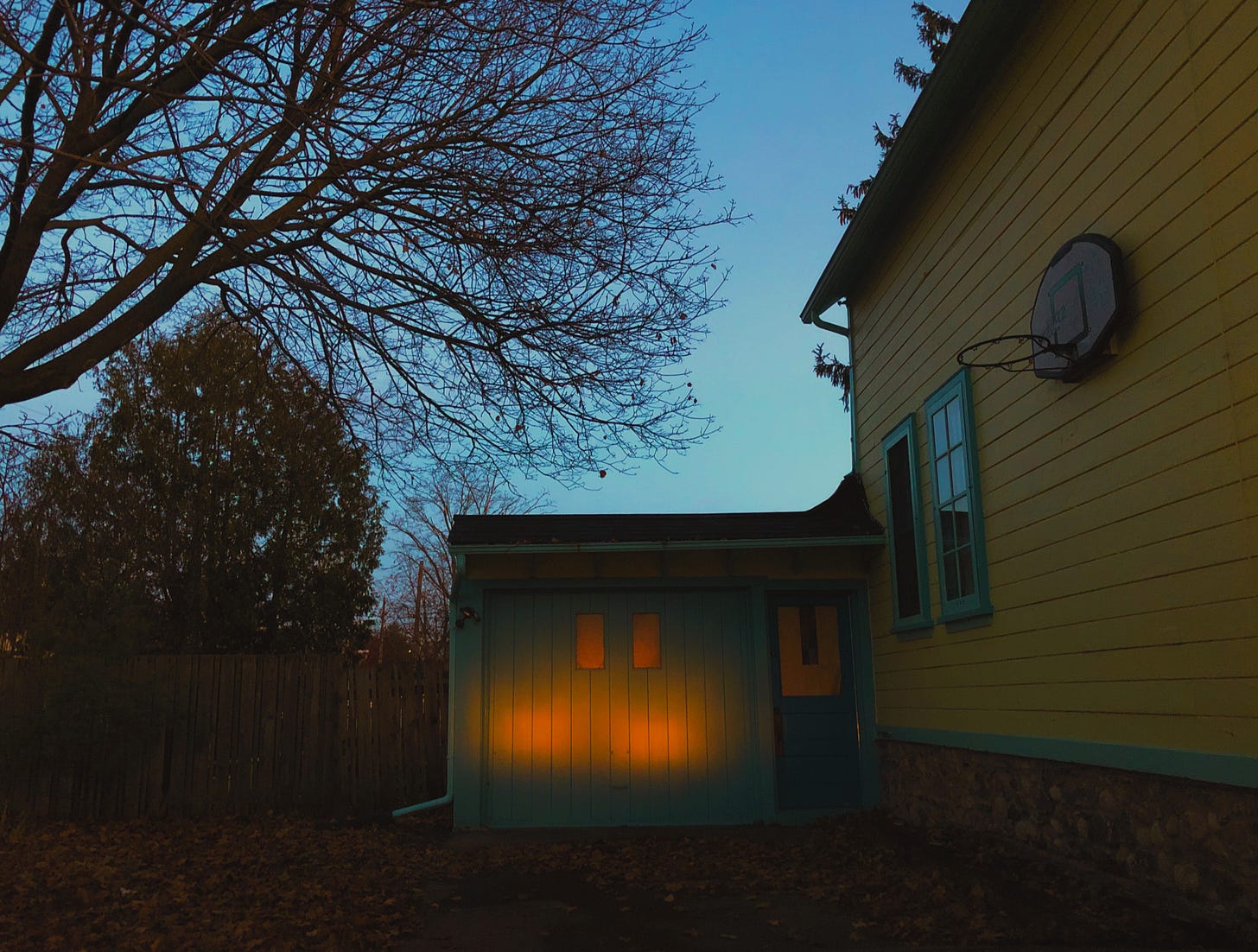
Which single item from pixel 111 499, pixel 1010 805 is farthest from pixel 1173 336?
pixel 111 499

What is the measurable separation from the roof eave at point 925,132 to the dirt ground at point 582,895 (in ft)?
16.9

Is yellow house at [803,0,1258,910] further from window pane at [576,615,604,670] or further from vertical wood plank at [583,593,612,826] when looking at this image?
window pane at [576,615,604,670]

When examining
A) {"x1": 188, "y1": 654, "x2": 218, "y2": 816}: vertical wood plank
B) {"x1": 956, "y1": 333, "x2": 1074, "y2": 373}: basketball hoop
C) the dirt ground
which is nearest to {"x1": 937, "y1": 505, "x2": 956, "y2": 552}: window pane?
{"x1": 956, "y1": 333, "x2": 1074, "y2": 373}: basketball hoop

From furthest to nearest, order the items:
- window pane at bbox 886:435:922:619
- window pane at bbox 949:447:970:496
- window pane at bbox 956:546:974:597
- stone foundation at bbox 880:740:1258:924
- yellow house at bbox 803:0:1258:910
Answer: window pane at bbox 886:435:922:619 → window pane at bbox 949:447:970:496 → window pane at bbox 956:546:974:597 → yellow house at bbox 803:0:1258:910 → stone foundation at bbox 880:740:1258:924

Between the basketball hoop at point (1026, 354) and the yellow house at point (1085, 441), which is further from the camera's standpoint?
the basketball hoop at point (1026, 354)

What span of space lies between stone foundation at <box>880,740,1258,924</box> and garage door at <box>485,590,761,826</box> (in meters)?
2.26

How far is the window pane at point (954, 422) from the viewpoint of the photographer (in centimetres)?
773

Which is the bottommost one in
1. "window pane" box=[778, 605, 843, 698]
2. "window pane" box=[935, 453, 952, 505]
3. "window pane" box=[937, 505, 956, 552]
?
"window pane" box=[778, 605, 843, 698]

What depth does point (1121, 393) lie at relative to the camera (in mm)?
5441

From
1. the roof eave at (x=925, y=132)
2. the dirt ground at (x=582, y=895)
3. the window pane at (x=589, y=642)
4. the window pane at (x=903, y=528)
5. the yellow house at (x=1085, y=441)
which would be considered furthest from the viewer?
the window pane at (x=589, y=642)

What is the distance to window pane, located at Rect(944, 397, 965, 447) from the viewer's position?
7727 mm

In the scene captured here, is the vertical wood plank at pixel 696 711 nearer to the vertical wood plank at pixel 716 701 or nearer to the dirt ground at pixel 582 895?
the vertical wood plank at pixel 716 701

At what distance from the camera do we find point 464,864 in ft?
25.9

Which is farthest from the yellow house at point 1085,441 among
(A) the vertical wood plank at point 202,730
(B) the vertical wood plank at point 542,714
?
(A) the vertical wood plank at point 202,730
